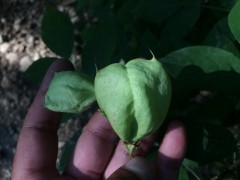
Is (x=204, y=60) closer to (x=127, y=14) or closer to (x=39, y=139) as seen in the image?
(x=127, y=14)

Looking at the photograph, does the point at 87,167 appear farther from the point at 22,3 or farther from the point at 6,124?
the point at 22,3

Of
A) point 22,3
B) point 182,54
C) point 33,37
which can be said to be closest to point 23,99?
point 33,37

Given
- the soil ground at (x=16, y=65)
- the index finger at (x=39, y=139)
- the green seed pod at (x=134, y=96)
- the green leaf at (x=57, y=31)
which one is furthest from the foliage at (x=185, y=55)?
the soil ground at (x=16, y=65)

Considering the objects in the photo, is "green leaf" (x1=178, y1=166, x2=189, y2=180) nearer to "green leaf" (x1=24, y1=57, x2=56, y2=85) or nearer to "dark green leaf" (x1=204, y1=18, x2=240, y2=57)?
"dark green leaf" (x1=204, y1=18, x2=240, y2=57)

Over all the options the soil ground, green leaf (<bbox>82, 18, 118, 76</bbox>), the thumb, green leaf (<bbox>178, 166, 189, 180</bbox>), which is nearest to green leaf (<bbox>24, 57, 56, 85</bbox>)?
green leaf (<bbox>82, 18, 118, 76</bbox>)

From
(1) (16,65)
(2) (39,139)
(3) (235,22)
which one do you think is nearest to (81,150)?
(2) (39,139)
